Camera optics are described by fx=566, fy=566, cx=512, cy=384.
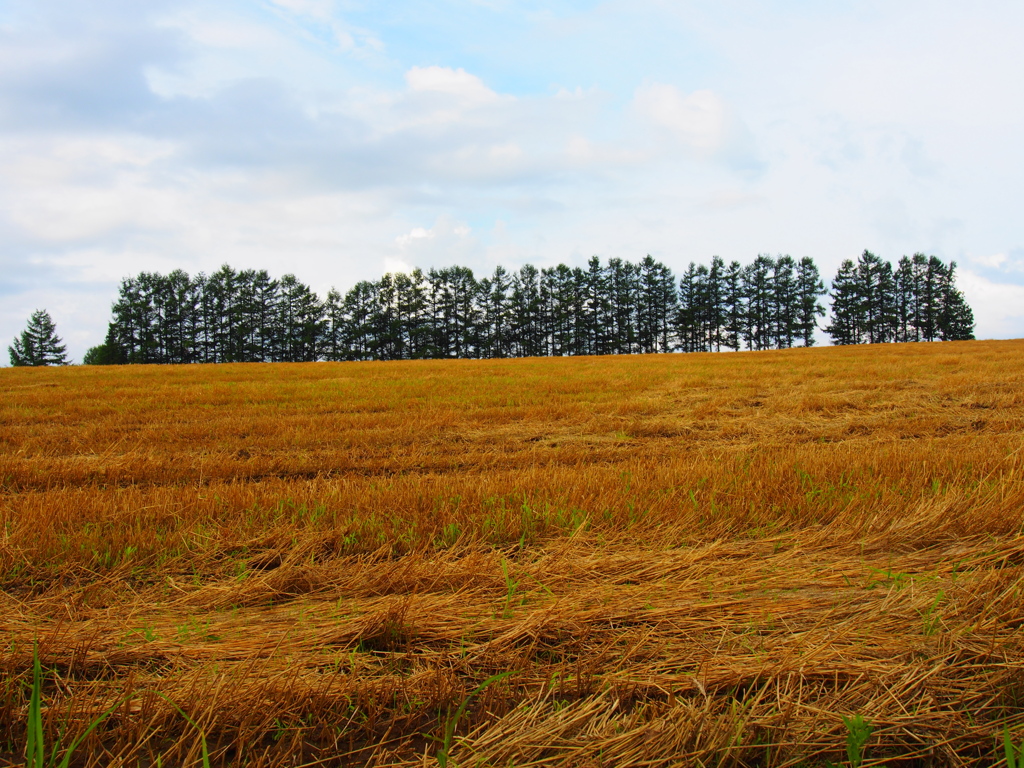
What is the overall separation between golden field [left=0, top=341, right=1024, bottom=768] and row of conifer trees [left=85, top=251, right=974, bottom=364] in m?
76.1

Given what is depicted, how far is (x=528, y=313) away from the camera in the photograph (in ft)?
276

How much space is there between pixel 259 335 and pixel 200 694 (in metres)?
85.5

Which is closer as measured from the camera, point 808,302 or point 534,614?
point 534,614

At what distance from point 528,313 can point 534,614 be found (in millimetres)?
82211

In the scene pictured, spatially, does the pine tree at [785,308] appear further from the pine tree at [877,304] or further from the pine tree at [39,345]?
the pine tree at [39,345]

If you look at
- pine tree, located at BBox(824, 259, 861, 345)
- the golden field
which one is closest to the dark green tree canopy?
pine tree, located at BBox(824, 259, 861, 345)

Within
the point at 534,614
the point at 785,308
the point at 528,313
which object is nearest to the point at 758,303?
the point at 785,308

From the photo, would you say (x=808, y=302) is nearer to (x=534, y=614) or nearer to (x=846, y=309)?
(x=846, y=309)

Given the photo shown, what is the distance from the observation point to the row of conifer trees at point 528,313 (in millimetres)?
78938

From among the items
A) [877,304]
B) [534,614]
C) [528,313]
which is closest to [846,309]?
[877,304]

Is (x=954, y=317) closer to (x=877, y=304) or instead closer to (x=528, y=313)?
(x=877, y=304)

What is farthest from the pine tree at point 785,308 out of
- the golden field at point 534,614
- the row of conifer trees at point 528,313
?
the golden field at point 534,614

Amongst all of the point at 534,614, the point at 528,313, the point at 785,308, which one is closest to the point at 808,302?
the point at 785,308

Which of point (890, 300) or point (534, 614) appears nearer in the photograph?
point (534, 614)
